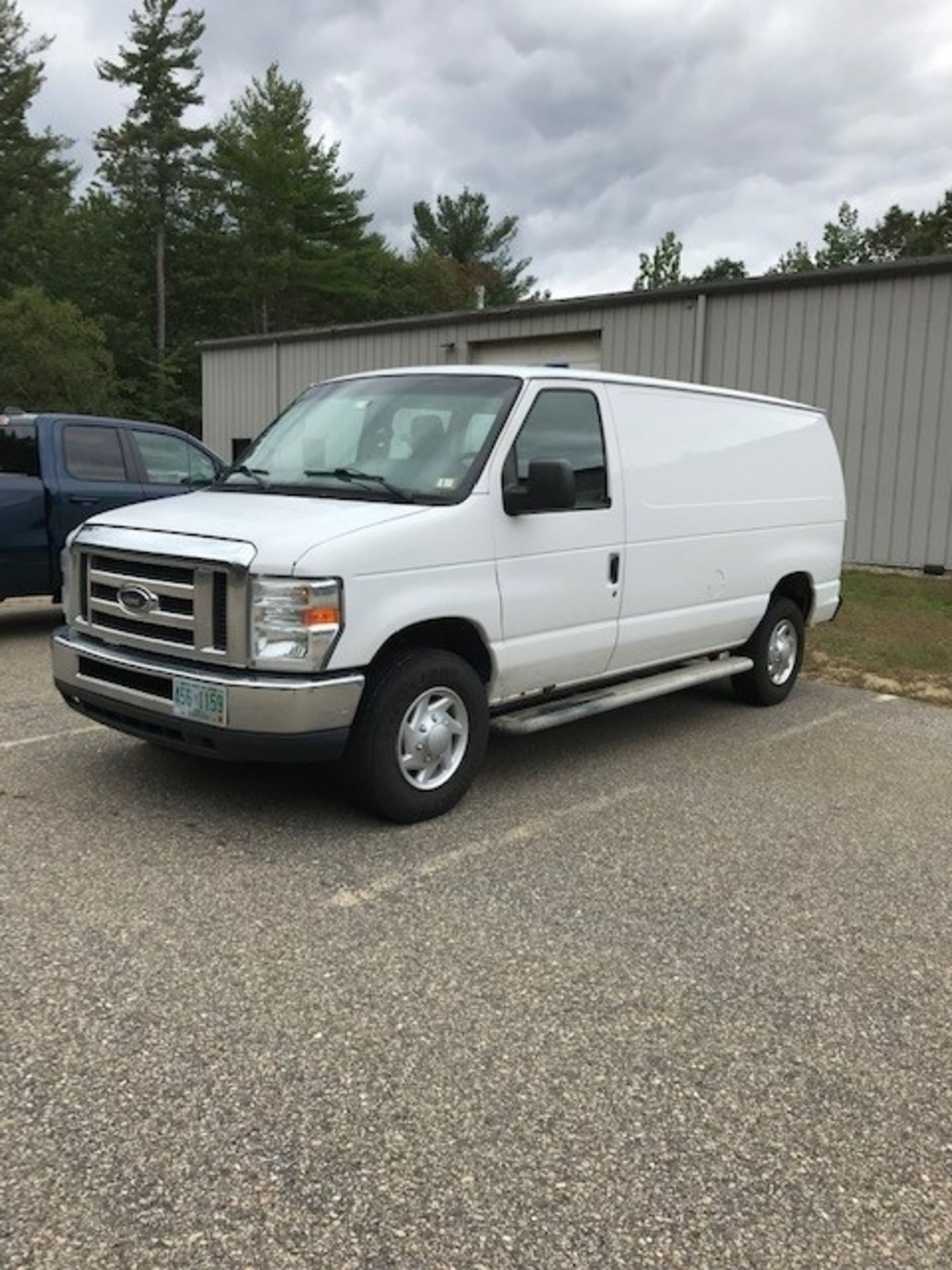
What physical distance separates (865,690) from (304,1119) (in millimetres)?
6612

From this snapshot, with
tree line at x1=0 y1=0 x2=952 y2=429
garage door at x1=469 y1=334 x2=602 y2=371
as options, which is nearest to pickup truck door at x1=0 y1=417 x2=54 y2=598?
garage door at x1=469 y1=334 x2=602 y2=371

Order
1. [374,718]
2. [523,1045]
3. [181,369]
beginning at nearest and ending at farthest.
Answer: [523,1045], [374,718], [181,369]

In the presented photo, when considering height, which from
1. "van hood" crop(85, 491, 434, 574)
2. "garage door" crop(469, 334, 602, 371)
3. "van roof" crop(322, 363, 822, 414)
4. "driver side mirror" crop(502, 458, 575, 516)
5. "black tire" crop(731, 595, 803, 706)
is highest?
"garage door" crop(469, 334, 602, 371)

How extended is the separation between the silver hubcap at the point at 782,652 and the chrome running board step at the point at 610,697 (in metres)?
0.41

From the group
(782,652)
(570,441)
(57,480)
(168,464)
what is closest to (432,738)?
(570,441)

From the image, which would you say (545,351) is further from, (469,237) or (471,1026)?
(469,237)

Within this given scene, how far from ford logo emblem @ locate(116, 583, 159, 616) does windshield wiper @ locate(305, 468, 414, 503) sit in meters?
1.07

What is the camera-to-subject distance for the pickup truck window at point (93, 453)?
9.27 m

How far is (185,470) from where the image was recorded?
10.1m

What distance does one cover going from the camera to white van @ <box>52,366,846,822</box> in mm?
4293

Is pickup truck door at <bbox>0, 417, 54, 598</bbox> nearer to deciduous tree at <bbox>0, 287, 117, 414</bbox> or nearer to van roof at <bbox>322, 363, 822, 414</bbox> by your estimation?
van roof at <bbox>322, 363, 822, 414</bbox>

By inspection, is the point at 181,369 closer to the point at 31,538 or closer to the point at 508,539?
the point at 31,538

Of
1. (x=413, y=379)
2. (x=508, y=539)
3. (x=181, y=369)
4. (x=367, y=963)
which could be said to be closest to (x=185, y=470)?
(x=413, y=379)

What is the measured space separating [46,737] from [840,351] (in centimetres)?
1234
